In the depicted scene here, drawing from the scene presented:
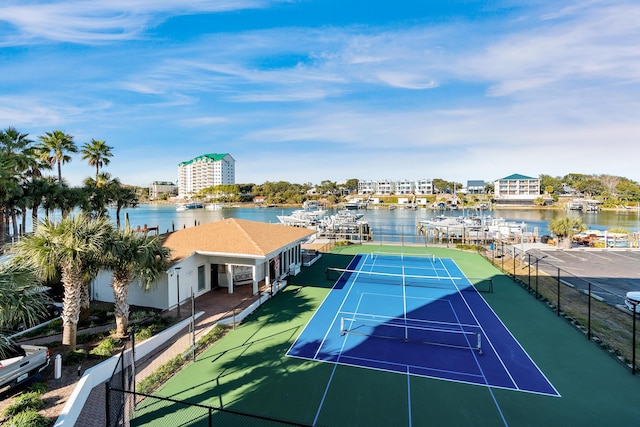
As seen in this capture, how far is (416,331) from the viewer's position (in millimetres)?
14398

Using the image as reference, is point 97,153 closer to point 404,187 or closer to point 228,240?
point 228,240

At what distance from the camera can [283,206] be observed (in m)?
152

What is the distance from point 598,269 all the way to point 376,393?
2586cm

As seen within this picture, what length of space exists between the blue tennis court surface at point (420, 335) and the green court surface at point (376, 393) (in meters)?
0.55

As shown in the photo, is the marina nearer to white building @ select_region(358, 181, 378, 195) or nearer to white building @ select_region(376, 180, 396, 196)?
white building @ select_region(376, 180, 396, 196)

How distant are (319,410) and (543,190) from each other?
178 m

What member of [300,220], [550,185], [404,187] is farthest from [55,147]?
[550,185]

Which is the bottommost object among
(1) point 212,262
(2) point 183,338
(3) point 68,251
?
(2) point 183,338

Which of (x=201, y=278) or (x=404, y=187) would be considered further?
(x=404, y=187)

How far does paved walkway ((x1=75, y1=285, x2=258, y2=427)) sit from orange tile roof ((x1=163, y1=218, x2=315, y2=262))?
2.81 metres

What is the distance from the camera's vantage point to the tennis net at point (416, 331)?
13.3 m

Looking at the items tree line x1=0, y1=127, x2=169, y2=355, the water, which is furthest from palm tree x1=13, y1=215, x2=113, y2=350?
the water

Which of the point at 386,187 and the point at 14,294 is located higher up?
the point at 386,187

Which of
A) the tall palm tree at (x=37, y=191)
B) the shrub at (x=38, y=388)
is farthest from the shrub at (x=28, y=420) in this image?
the tall palm tree at (x=37, y=191)
